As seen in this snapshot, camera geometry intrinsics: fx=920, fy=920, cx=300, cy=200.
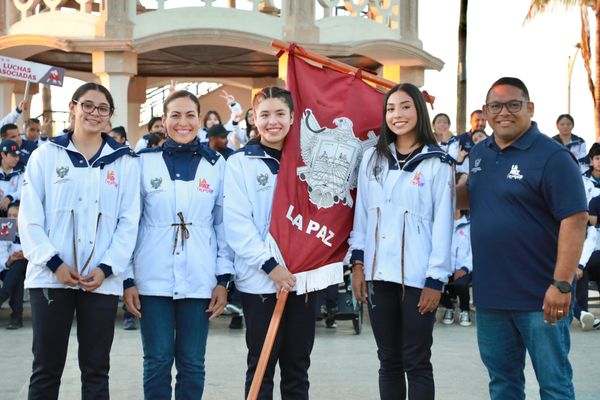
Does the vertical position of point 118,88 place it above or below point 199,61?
below

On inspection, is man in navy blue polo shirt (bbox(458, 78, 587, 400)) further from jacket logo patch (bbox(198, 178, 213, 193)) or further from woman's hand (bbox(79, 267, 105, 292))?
woman's hand (bbox(79, 267, 105, 292))

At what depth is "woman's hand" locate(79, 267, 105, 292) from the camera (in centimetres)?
513

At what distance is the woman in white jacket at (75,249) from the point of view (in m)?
5.16

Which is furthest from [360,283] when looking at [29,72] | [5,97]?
[5,97]

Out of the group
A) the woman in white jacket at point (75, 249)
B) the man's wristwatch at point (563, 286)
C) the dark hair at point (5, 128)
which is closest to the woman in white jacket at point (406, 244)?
the man's wristwatch at point (563, 286)

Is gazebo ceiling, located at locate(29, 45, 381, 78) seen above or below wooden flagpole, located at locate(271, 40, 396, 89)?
above

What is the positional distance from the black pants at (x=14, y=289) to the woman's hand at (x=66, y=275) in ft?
17.3

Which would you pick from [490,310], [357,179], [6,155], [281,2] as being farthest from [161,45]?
[490,310]

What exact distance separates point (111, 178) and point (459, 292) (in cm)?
639

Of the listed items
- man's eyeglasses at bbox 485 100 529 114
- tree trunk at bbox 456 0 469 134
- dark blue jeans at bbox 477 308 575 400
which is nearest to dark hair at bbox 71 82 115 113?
man's eyeglasses at bbox 485 100 529 114

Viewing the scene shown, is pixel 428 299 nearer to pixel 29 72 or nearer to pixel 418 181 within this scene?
pixel 418 181

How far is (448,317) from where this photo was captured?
35.4ft

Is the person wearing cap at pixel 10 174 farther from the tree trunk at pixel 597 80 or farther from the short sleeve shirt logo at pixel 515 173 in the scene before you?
the tree trunk at pixel 597 80

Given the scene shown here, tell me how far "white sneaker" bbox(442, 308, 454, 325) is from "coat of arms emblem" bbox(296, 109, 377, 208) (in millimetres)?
5302
